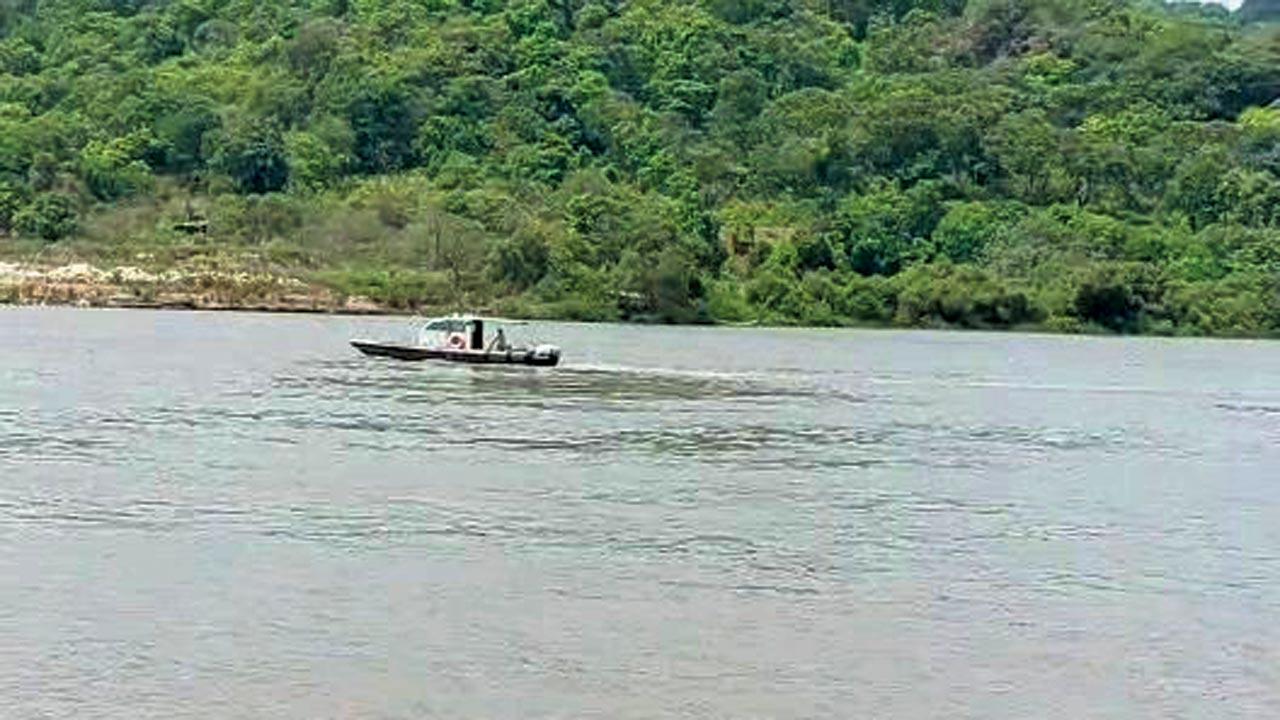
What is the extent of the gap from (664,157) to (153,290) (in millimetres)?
37975

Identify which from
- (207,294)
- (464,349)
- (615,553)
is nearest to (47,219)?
(207,294)

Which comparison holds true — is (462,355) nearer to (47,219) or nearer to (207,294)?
(207,294)

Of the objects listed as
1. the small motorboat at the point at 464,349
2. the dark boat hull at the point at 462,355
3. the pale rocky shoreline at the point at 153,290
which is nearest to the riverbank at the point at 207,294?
the pale rocky shoreline at the point at 153,290

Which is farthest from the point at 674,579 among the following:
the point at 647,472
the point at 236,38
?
the point at 236,38

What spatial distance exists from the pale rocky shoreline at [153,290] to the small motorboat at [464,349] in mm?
30855

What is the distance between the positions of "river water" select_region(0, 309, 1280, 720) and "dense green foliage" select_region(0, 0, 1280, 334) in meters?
47.1

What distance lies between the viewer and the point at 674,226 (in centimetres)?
10156

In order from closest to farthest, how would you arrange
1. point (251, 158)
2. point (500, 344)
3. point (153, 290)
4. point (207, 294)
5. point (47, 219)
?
point (500, 344), point (153, 290), point (207, 294), point (47, 219), point (251, 158)

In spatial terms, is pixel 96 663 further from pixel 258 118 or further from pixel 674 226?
pixel 258 118

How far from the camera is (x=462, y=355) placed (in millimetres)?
63125

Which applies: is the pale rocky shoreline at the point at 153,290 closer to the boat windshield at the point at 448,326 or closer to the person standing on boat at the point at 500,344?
the boat windshield at the point at 448,326

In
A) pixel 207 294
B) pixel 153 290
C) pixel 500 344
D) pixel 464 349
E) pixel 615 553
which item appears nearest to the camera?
pixel 615 553

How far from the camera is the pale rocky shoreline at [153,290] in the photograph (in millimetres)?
93750

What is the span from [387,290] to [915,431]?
2104 inches
